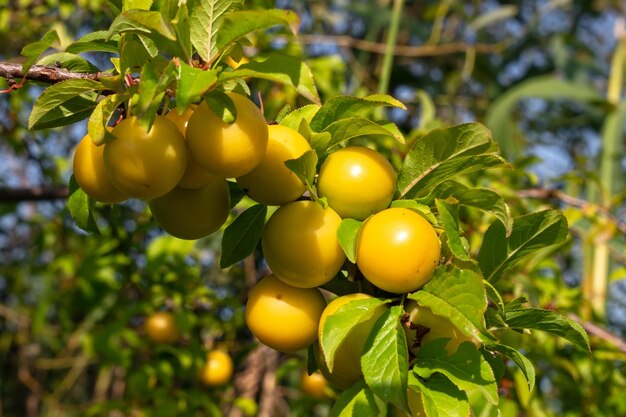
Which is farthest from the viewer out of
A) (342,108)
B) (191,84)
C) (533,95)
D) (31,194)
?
(533,95)

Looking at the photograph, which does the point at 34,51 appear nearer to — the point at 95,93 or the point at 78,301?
the point at 95,93

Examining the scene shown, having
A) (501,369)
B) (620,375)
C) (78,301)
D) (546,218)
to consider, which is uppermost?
(546,218)

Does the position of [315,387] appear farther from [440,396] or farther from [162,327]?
[440,396]

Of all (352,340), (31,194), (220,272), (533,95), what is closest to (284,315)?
(352,340)

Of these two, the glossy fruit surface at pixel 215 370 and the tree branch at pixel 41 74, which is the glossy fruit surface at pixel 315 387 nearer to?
the glossy fruit surface at pixel 215 370

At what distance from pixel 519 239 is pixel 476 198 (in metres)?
0.05

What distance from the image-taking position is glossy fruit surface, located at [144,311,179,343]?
125cm

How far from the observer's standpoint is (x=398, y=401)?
0.42 meters

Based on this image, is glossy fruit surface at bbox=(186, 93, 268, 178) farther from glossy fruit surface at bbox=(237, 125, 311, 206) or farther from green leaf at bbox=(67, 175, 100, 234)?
green leaf at bbox=(67, 175, 100, 234)

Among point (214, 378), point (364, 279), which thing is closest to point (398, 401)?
point (364, 279)

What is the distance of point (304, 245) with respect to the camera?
1.55 feet

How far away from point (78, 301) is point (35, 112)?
3.91 feet

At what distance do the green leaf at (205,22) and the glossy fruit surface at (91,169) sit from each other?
4.0 inches

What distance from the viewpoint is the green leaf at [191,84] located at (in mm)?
399
